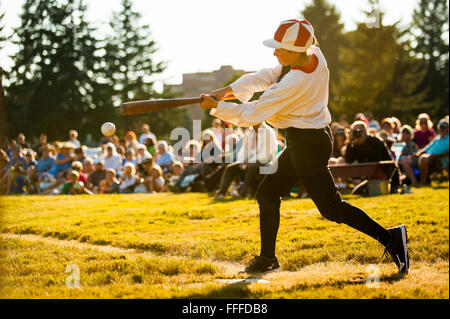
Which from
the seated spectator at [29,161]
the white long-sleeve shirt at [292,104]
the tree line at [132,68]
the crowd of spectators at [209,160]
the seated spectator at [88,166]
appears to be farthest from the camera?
the tree line at [132,68]

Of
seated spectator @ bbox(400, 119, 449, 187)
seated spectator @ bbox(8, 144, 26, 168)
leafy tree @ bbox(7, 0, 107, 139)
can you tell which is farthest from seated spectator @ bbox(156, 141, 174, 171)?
leafy tree @ bbox(7, 0, 107, 139)

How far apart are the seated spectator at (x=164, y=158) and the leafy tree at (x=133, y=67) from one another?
83.3ft

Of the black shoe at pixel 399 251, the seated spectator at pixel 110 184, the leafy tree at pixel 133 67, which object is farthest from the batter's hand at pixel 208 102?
the leafy tree at pixel 133 67

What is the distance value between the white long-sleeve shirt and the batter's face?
0.26 feet

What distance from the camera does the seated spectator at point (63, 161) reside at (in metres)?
17.1

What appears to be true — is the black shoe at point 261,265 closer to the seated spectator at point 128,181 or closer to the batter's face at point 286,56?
the batter's face at point 286,56

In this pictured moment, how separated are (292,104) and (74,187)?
38.8 feet

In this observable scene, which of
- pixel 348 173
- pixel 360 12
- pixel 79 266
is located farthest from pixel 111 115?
pixel 79 266

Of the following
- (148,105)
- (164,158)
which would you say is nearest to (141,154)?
(164,158)

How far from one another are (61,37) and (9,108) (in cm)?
540

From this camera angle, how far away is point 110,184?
15.7 m

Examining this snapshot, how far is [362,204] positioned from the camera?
9.58 meters

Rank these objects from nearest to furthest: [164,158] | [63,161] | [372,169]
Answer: [372,169], [164,158], [63,161]

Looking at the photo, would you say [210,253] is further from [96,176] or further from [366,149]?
[96,176]
